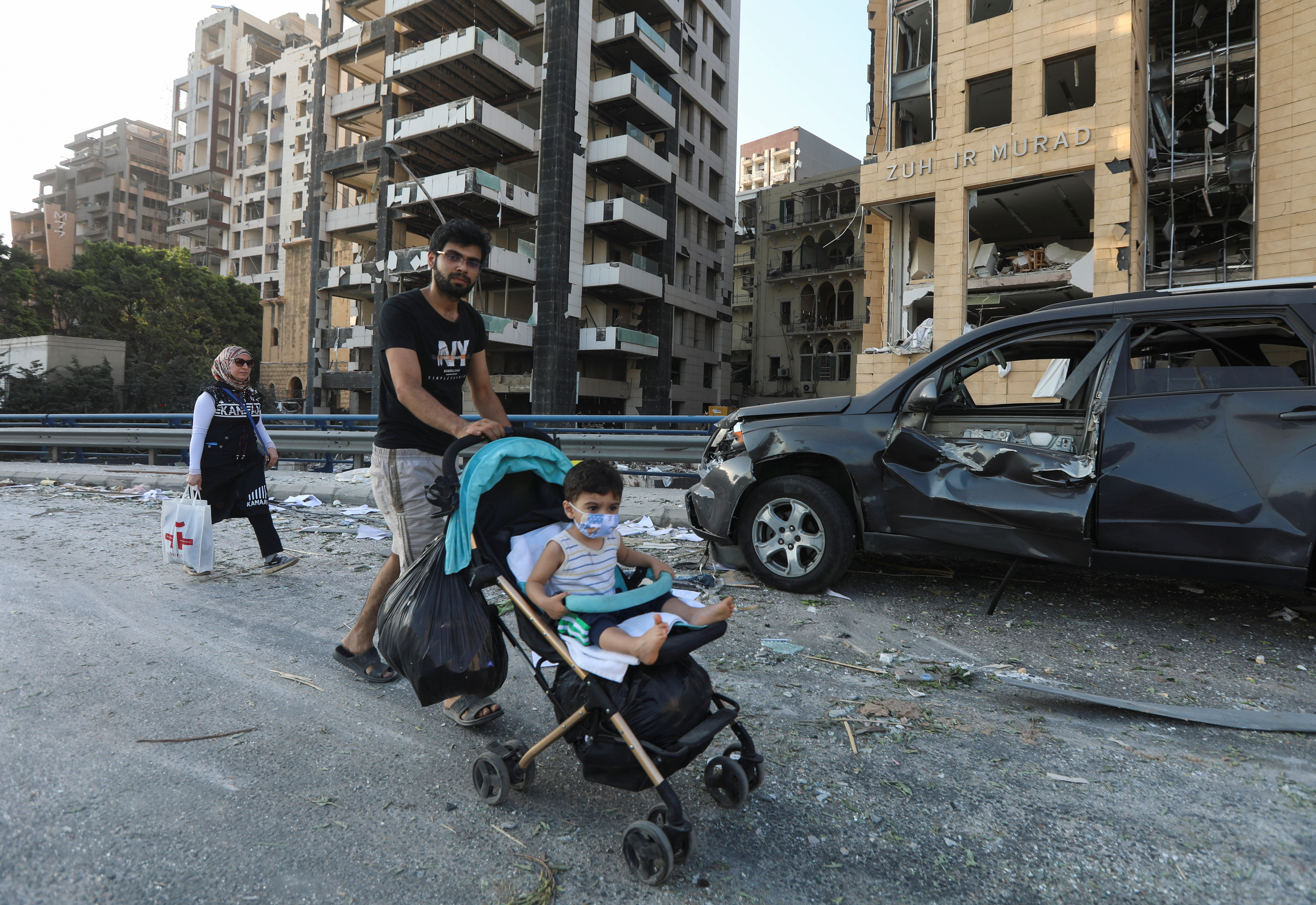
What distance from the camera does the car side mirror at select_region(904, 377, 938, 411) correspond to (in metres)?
4.48

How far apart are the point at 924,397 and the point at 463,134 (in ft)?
103

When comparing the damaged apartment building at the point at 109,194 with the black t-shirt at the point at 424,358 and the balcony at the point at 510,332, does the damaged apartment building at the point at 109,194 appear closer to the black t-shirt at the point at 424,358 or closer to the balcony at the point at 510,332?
the balcony at the point at 510,332

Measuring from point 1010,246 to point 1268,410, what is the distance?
24.0 meters

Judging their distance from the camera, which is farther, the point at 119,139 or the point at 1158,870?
the point at 119,139

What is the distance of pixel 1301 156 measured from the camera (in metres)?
17.4

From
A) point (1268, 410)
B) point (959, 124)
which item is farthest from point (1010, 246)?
point (1268, 410)

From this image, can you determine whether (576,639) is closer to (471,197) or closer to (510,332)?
(510,332)

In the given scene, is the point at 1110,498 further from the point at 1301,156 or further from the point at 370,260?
the point at 370,260

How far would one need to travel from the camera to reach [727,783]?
224 centimetres

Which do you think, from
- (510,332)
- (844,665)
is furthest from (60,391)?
(844,665)

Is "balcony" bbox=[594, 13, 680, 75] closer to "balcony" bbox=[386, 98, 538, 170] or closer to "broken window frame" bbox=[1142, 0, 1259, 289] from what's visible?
"balcony" bbox=[386, 98, 538, 170]

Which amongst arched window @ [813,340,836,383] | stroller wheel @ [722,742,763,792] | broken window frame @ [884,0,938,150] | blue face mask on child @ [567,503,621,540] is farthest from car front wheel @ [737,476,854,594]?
arched window @ [813,340,836,383]

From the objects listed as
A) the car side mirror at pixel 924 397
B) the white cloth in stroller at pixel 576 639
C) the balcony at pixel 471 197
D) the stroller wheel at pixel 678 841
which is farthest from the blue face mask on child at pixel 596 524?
the balcony at pixel 471 197

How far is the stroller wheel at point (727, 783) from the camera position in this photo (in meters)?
2.19
